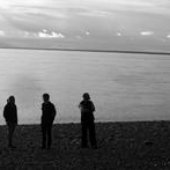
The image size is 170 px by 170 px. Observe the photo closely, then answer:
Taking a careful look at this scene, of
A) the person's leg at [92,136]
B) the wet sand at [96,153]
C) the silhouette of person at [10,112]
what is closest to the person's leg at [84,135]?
the person's leg at [92,136]

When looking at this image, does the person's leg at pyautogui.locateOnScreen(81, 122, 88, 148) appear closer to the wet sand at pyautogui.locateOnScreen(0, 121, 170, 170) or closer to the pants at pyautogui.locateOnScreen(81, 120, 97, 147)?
the pants at pyautogui.locateOnScreen(81, 120, 97, 147)

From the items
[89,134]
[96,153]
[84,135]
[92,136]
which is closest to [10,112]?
[84,135]

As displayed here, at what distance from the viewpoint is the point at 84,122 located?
51.3ft

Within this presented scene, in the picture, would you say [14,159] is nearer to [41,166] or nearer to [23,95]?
[41,166]

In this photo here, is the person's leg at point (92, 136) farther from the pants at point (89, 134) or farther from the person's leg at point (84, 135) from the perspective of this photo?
the person's leg at point (84, 135)

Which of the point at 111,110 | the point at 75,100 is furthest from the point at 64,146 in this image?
the point at 75,100

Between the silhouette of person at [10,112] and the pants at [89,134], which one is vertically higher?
the silhouette of person at [10,112]

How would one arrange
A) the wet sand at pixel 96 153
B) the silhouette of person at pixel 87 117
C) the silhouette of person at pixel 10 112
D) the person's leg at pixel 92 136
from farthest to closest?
the silhouette of person at pixel 10 112
the person's leg at pixel 92 136
the silhouette of person at pixel 87 117
the wet sand at pixel 96 153

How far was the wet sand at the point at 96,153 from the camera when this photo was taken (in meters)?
12.4

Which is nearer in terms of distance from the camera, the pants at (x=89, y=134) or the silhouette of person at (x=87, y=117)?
the silhouette of person at (x=87, y=117)

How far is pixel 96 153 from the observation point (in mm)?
14406

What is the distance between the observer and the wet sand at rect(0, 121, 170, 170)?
40.6 feet

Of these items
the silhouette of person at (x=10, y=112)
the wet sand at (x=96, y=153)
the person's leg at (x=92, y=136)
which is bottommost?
A: the wet sand at (x=96, y=153)

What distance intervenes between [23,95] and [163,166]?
66.8 meters
